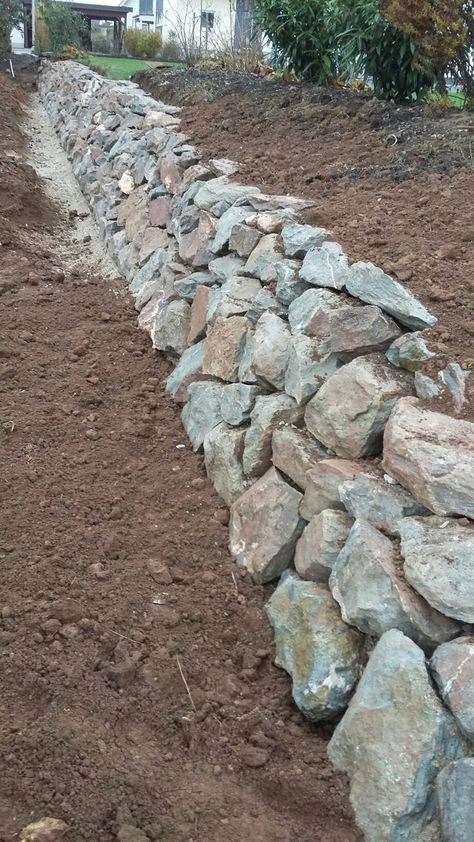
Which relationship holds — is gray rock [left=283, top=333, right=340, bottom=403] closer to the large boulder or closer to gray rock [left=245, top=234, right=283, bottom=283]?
the large boulder

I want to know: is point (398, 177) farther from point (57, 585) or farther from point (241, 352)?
point (57, 585)

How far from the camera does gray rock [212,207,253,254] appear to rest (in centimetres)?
464

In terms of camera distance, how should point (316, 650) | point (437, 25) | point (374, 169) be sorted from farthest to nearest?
1. point (437, 25)
2. point (374, 169)
3. point (316, 650)

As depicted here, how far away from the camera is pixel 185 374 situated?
4.48 m

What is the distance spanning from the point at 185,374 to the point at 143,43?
2299 cm

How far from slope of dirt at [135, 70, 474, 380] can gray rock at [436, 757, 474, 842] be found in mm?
1344

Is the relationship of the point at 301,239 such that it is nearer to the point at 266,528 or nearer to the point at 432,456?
the point at 266,528

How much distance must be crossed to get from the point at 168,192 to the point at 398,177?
2.37 metres

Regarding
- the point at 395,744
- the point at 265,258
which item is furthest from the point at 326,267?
the point at 395,744

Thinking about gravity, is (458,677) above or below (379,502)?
below

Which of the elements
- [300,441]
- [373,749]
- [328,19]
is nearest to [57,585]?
[300,441]

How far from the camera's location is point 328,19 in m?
7.42

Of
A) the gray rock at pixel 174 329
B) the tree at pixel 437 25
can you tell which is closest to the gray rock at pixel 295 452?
the gray rock at pixel 174 329

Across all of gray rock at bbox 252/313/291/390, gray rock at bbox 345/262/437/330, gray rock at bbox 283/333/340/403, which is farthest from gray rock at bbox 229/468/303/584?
gray rock at bbox 345/262/437/330
